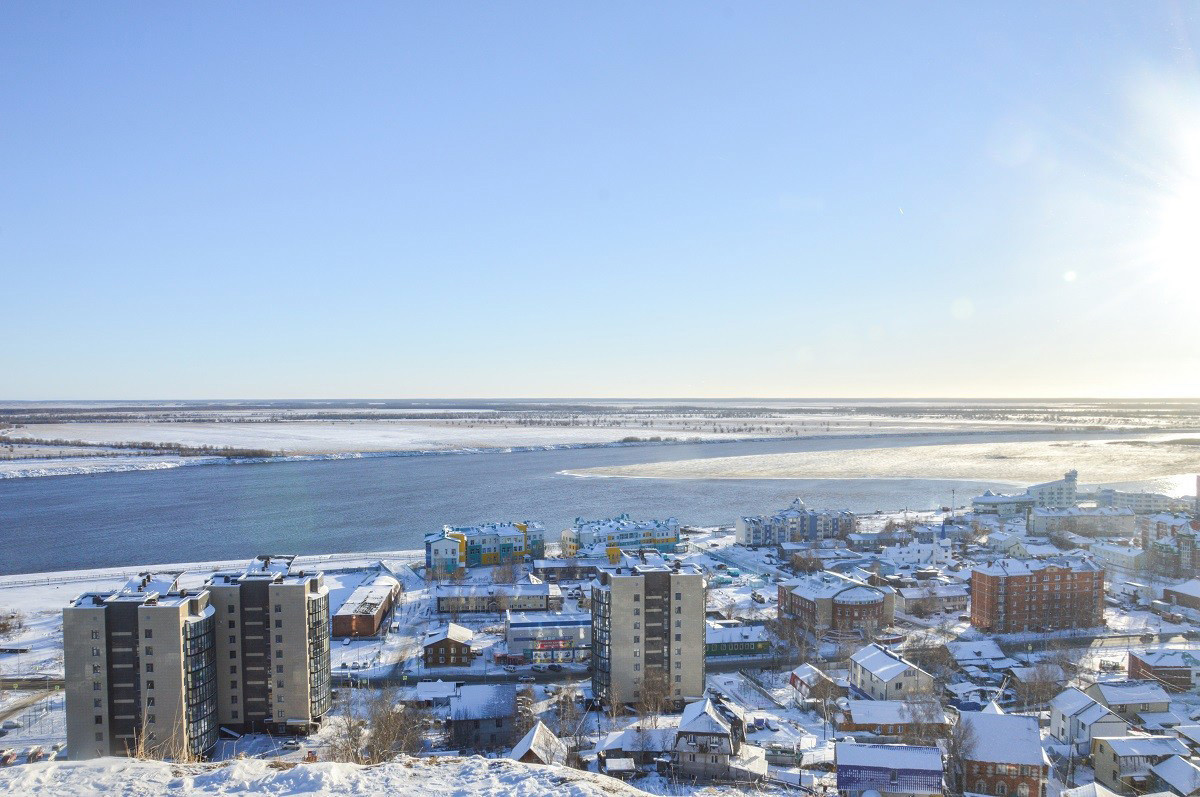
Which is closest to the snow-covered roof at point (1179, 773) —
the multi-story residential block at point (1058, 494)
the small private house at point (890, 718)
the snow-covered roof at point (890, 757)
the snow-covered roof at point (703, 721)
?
the small private house at point (890, 718)

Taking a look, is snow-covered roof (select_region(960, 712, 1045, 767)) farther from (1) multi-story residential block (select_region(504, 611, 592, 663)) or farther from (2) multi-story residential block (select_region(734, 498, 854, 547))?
(2) multi-story residential block (select_region(734, 498, 854, 547))

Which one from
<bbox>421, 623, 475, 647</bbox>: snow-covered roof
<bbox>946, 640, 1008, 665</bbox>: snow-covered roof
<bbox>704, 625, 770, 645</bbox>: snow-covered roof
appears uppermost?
<bbox>421, 623, 475, 647</bbox>: snow-covered roof

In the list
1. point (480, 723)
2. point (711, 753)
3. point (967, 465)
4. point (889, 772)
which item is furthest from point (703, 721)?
point (967, 465)

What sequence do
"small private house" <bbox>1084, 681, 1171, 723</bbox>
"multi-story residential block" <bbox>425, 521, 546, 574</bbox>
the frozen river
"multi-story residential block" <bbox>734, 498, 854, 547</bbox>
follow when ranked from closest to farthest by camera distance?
"small private house" <bbox>1084, 681, 1171, 723</bbox> → "multi-story residential block" <bbox>425, 521, 546, 574</bbox> → the frozen river → "multi-story residential block" <bbox>734, 498, 854, 547</bbox>

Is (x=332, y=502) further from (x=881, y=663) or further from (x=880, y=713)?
(x=880, y=713)

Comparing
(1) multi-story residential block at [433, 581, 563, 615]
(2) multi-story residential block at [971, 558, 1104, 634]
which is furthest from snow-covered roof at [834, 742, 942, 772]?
(1) multi-story residential block at [433, 581, 563, 615]

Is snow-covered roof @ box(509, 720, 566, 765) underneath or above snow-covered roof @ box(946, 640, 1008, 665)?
above

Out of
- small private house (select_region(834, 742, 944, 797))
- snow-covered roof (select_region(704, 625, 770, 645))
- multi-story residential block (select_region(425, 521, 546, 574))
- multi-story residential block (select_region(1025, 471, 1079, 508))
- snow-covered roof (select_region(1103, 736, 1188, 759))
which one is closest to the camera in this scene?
small private house (select_region(834, 742, 944, 797))

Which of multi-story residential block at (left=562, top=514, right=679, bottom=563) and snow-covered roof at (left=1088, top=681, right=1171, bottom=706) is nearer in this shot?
snow-covered roof at (left=1088, top=681, right=1171, bottom=706)
